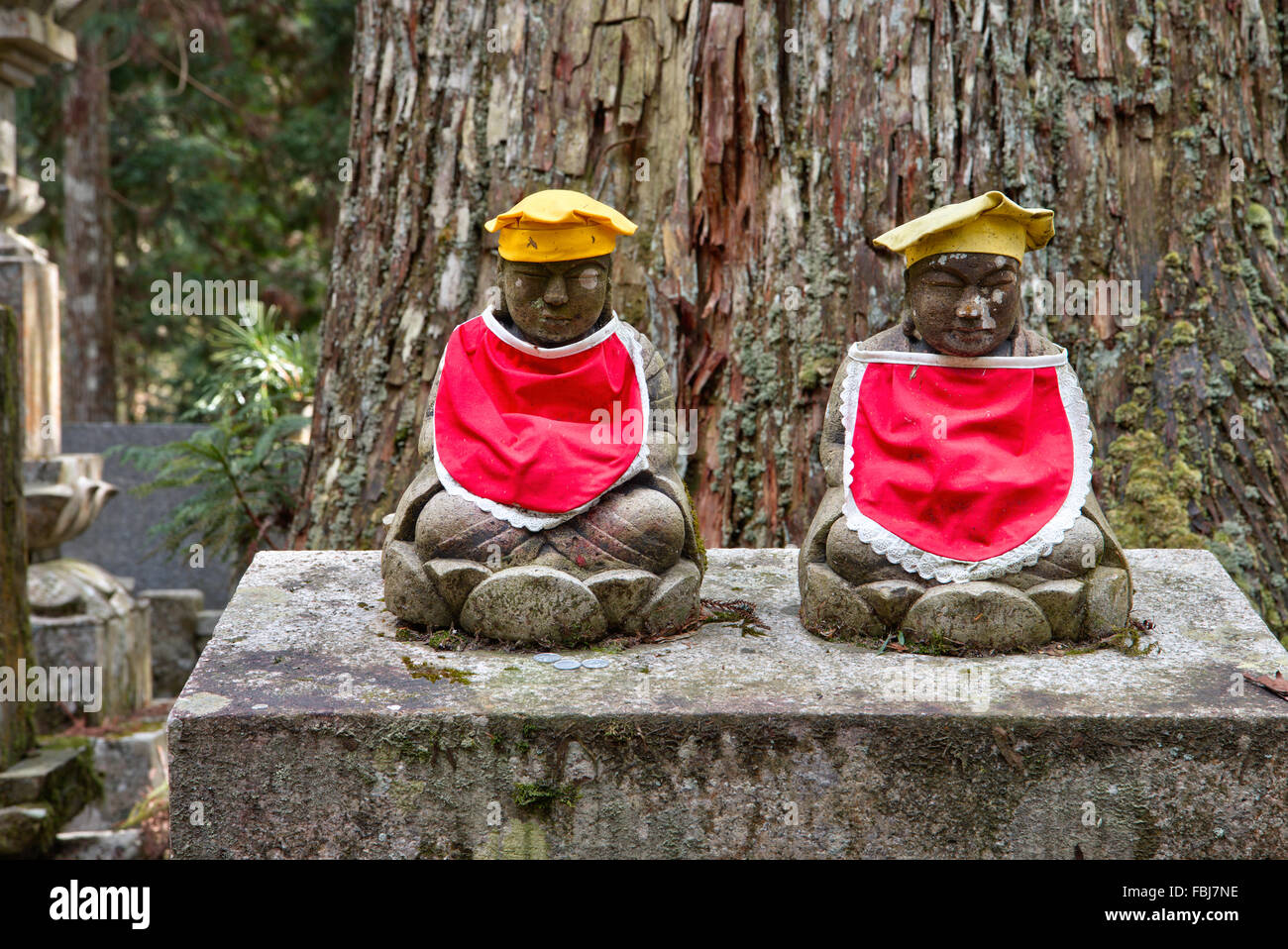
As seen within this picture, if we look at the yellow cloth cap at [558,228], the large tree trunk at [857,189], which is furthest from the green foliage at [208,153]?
the yellow cloth cap at [558,228]

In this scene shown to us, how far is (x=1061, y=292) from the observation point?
397 centimetres

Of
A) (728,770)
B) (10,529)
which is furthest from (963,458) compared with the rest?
(10,529)

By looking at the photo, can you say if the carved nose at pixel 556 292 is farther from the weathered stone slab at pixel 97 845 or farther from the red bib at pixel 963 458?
the weathered stone slab at pixel 97 845

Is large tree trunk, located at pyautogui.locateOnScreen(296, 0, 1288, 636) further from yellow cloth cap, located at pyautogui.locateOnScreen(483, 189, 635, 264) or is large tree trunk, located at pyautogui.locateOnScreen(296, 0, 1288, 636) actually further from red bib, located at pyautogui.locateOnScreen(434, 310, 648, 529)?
yellow cloth cap, located at pyautogui.locateOnScreen(483, 189, 635, 264)

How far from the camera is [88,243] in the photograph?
8.89m

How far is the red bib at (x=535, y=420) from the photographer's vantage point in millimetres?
2727

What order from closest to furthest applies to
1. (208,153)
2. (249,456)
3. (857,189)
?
1. (857,189)
2. (249,456)
3. (208,153)

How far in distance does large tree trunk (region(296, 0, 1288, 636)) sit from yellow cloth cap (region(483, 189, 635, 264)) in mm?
1469

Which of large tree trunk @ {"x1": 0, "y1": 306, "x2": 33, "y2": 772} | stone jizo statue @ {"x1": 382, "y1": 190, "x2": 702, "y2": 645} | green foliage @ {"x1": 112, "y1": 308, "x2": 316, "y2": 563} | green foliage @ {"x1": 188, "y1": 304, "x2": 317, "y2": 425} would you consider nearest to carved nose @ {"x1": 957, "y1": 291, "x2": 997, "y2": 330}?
stone jizo statue @ {"x1": 382, "y1": 190, "x2": 702, "y2": 645}

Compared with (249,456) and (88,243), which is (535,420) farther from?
(88,243)

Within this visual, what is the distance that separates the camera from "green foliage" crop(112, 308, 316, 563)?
16.9 ft

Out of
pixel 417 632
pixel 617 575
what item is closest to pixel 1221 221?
pixel 617 575

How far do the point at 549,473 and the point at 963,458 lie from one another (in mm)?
904

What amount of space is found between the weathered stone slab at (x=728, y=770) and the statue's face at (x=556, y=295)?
2.56 feet
